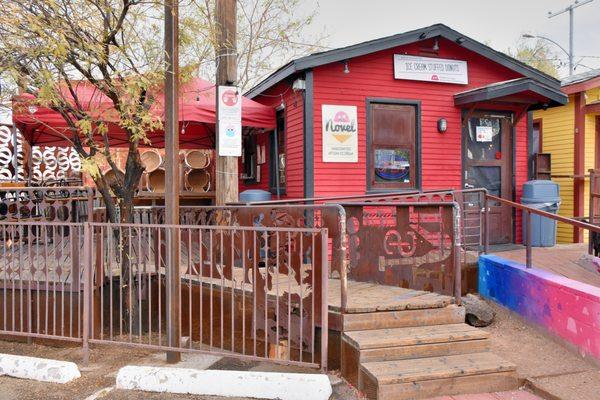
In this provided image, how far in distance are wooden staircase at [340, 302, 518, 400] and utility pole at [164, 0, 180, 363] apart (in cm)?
164

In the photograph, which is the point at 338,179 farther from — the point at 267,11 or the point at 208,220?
the point at 267,11

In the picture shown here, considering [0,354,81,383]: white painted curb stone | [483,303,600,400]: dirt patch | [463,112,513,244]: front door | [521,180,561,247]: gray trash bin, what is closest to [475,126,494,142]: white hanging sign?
[463,112,513,244]: front door

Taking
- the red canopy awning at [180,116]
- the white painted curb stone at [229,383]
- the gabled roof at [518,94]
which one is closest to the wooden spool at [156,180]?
the red canopy awning at [180,116]

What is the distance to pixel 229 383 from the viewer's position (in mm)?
3689

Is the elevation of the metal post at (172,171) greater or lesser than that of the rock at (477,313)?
greater

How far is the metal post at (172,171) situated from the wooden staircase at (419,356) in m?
1.64

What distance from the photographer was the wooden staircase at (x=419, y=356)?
3.53 m

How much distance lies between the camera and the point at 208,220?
608cm

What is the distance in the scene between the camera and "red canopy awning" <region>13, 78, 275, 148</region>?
20.4ft

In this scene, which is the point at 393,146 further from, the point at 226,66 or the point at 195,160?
the point at 195,160

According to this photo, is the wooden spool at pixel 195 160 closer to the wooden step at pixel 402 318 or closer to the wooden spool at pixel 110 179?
the wooden spool at pixel 110 179

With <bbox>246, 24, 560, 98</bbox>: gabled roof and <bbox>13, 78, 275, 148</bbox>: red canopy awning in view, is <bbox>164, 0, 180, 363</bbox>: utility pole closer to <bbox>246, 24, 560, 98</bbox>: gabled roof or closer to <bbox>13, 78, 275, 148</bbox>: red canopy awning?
<bbox>13, 78, 275, 148</bbox>: red canopy awning

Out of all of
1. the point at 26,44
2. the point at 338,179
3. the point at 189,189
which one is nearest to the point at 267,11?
the point at 189,189

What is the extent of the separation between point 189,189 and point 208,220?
5.17 meters
